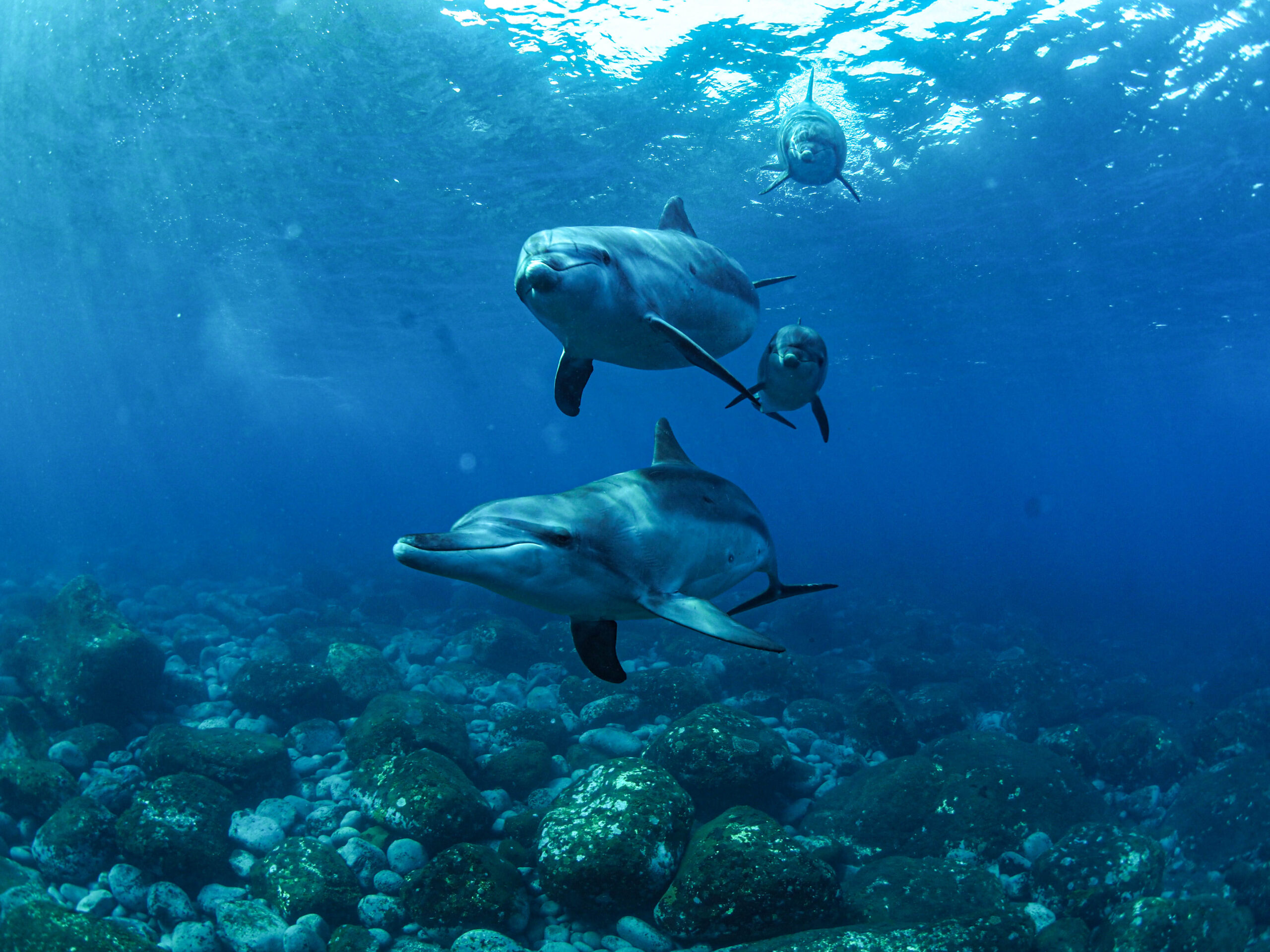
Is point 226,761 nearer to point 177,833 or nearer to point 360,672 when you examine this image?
point 177,833

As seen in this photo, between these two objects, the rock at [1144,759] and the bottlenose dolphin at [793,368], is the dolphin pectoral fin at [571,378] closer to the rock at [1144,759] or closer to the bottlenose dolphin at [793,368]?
the bottlenose dolphin at [793,368]

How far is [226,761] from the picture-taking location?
7.71 m

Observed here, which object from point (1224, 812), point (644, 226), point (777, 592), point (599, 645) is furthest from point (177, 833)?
point (644, 226)

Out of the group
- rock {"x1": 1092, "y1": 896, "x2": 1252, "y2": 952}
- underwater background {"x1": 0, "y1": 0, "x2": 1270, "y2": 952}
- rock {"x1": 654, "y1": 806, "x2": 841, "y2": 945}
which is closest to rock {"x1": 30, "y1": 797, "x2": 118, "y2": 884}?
underwater background {"x1": 0, "y1": 0, "x2": 1270, "y2": 952}

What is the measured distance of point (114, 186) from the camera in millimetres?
19547

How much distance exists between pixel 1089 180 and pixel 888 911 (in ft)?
61.6

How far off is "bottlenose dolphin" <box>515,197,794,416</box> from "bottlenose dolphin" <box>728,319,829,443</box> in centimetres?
46

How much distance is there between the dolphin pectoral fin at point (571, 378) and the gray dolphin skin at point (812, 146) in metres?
4.02

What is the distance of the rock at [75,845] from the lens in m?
6.12

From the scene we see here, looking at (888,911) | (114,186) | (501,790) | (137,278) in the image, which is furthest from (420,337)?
(888,911)

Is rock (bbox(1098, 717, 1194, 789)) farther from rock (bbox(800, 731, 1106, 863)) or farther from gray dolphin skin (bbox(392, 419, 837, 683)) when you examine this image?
gray dolphin skin (bbox(392, 419, 837, 683))

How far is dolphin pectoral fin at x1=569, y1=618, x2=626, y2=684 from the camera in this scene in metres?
2.70

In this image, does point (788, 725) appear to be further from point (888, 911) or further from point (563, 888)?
point (563, 888)

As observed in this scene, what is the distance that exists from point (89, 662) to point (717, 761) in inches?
341
